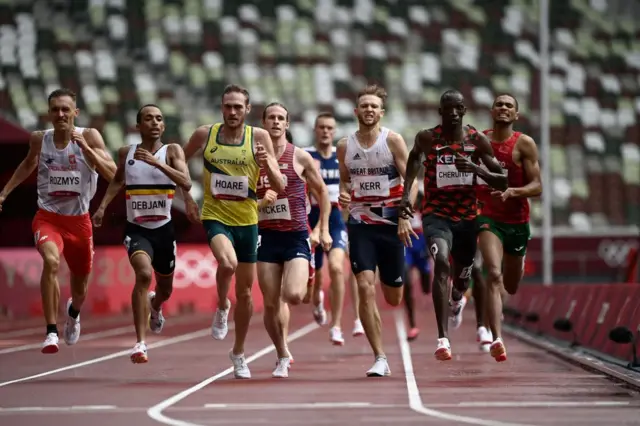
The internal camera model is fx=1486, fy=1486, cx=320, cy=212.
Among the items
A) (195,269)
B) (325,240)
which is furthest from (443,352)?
(195,269)

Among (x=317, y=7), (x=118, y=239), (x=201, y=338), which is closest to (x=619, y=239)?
(x=317, y=7)

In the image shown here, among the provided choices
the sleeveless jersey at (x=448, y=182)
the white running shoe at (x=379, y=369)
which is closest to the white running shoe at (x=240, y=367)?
the white running shoe at (x=379, y=369)

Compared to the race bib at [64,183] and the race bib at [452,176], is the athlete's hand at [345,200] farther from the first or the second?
the race bib at [64,183]

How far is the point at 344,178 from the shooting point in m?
14.9

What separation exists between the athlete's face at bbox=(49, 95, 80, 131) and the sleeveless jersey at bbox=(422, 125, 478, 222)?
3.63 meters

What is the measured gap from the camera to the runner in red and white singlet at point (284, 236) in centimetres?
1383

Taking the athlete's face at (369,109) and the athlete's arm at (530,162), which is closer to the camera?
the athlete's face at (369,109)

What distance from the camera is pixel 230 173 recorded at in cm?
1359

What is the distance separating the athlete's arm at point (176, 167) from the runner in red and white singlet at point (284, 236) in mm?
723

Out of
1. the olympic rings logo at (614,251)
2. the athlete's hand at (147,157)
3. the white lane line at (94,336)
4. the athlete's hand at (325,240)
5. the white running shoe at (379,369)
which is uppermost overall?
the athlete's hand at (147,157)

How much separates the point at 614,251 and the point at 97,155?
51458 millimetres

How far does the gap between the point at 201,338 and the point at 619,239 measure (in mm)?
43282

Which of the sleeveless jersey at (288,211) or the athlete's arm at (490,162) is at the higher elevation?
the athlete's arm at (490,162)

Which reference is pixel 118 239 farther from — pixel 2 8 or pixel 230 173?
pixel 2 8
